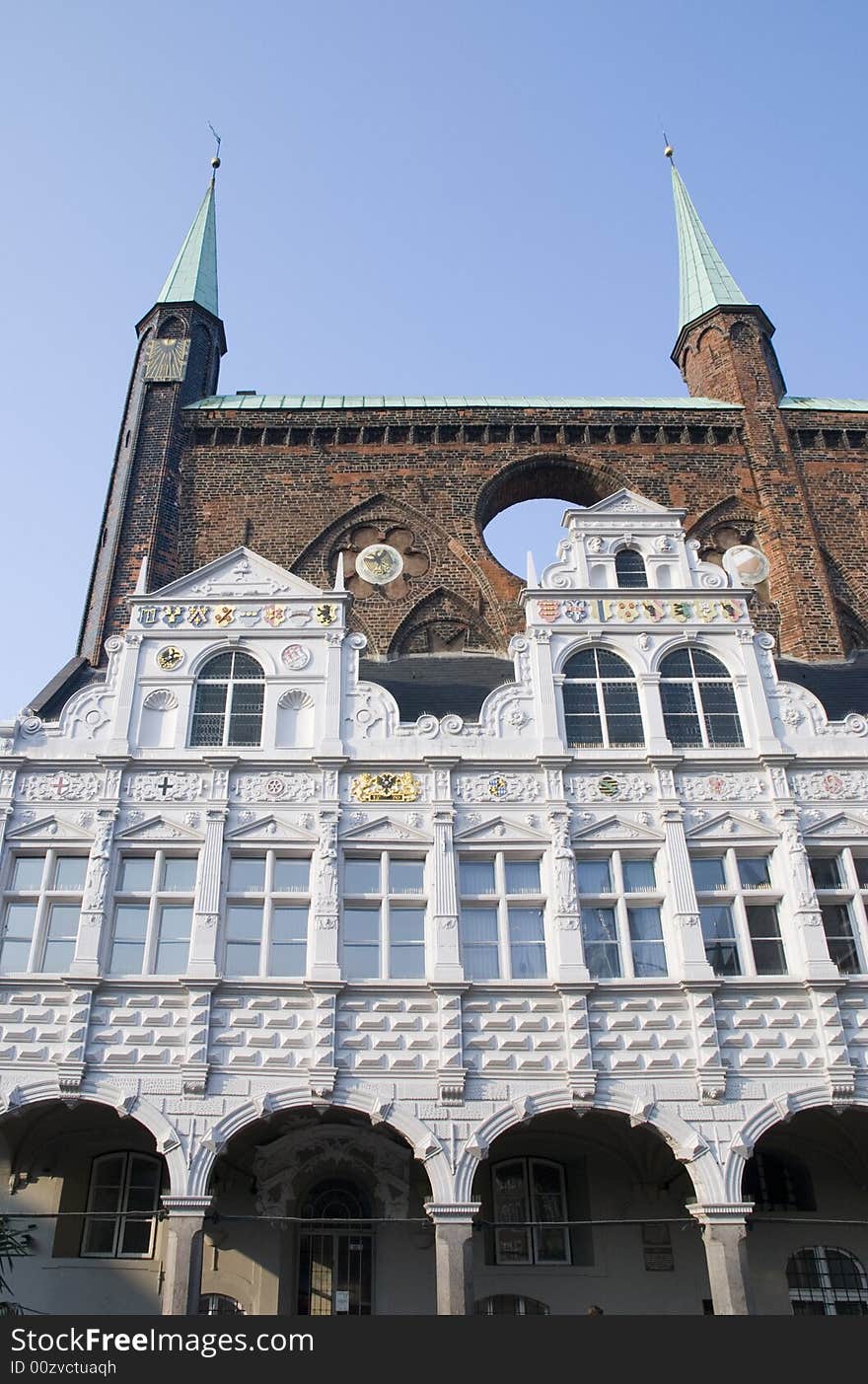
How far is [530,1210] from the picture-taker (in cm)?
1847

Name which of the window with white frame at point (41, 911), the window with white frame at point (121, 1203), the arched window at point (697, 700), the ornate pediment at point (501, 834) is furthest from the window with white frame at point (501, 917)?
the window with white frame at point (121, 1203)

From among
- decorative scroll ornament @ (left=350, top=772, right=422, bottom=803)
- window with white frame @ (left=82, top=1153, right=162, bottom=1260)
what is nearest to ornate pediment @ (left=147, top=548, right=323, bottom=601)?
decorative scroll ornament @ (left=350, top=772, right=422, bottom=803)

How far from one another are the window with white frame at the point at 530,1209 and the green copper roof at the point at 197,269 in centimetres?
2406

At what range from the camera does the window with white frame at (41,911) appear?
17.4 meters

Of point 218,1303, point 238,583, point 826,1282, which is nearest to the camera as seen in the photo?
point 218,1303

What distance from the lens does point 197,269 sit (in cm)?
3428

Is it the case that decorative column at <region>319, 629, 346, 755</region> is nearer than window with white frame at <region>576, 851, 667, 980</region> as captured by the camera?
No

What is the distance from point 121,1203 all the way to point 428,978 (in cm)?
599

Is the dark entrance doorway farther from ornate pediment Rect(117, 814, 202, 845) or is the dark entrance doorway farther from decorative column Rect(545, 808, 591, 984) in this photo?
ornate pediment Rect(117, 814, 202, 845)

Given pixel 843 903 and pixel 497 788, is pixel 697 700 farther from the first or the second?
pixel 843 903

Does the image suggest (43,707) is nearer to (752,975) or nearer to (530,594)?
(530,594)

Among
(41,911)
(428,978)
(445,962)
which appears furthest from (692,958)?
(41,911)

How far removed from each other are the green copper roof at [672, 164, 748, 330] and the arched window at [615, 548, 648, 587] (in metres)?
15.1

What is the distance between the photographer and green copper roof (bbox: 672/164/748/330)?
3444cm
